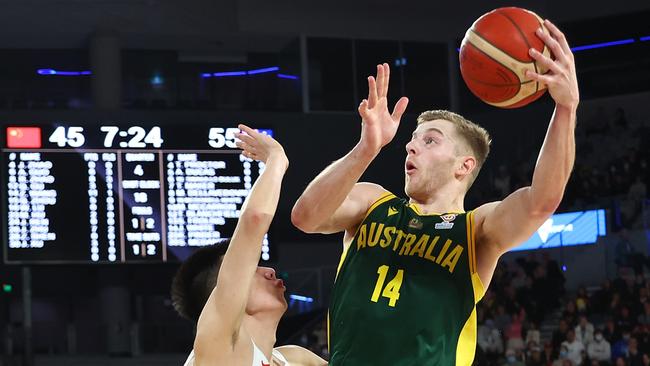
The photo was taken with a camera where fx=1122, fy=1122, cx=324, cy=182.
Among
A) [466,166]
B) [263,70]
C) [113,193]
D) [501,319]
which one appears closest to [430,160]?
[466,166]

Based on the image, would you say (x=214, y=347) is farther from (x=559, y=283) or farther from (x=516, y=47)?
(x=559, y=283)

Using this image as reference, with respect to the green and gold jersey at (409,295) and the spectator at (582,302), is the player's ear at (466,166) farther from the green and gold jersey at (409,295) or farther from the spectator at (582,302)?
the spectator at (582,302)

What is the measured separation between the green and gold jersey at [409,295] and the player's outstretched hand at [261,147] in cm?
56

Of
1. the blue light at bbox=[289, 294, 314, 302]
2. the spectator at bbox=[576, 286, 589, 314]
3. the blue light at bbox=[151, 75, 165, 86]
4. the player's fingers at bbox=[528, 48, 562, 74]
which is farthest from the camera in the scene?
the blue light at bbox=[151, 75, 165, 86]

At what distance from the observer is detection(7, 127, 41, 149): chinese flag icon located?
480 inches

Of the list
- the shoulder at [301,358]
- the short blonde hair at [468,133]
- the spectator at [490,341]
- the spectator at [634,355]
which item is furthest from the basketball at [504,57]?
the spectator at [490,341]

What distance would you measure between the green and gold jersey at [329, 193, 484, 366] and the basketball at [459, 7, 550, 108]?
18.8 inches

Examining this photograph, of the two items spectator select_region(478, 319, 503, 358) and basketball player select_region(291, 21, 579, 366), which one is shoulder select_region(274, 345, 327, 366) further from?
spectator select_region(478, 319, 503, 358)

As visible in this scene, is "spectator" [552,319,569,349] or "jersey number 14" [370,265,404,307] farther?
"spectator" [552,319,569,349]

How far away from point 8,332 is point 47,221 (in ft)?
14.6

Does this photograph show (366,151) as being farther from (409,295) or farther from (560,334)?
(560,334)

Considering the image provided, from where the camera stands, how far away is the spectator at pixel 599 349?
13164 millimetres

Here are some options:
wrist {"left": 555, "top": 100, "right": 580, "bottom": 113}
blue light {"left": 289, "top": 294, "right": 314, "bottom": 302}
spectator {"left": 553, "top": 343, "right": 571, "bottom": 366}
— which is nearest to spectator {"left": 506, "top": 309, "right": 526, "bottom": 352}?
spectator {"left": 553, "top": 343, "right": 571, "bottom": 366}

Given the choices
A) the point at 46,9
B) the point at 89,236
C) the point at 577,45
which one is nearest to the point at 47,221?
the point at 89,236
